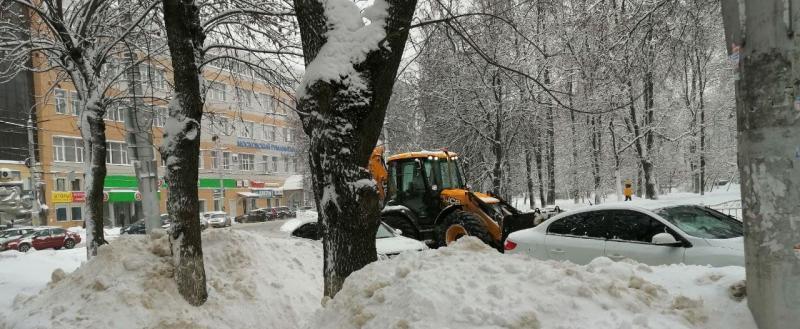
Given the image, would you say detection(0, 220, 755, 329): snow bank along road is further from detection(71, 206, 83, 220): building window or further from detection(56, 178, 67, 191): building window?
detection(71, 206, 83, 220): building window

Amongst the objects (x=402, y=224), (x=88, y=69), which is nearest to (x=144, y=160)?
(x=88, y=69)

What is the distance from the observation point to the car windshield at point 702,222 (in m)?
6.41

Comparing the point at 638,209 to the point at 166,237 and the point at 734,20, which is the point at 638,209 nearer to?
the point at 734,20

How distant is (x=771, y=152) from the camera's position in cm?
262

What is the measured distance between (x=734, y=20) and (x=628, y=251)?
14.6 feet

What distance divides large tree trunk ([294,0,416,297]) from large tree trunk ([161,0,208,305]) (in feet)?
7.46

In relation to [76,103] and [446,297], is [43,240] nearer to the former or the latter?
[76,103]

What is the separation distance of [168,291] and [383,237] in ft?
15.5

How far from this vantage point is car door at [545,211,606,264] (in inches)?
279

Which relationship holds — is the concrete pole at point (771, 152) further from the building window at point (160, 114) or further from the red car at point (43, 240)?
the red car at point (43, 240)

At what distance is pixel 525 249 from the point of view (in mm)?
7727

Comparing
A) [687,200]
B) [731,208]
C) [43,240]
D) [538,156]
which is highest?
[538,156]

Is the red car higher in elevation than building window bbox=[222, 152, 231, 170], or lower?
lower

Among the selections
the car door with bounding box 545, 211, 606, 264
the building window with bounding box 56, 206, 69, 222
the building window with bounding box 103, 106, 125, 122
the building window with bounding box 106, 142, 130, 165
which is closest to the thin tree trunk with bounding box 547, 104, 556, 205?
the building window with bounding box 103, 106, 125, 122
